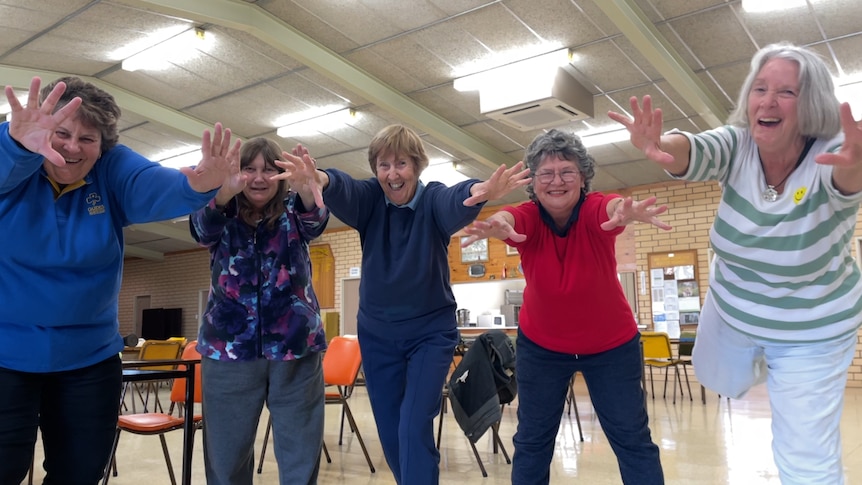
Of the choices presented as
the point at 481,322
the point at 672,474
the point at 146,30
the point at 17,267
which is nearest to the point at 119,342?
the point at 17,267

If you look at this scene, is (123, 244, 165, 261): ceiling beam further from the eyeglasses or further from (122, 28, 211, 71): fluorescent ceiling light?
the eyeglasses

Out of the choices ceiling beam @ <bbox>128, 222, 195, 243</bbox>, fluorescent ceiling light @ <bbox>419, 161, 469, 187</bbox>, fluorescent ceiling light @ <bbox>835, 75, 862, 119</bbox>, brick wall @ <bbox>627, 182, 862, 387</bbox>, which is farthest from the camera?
ceiling beam @ <bbox>128, 222, 195, 243</bbox>

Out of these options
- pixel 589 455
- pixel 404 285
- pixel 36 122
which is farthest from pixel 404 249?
pixel 589 455

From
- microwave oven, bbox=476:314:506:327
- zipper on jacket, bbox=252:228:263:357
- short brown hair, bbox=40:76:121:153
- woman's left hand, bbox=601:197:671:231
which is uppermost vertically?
short brown hair, bbox=40:76:121:153

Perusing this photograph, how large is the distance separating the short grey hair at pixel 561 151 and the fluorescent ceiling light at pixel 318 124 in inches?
216

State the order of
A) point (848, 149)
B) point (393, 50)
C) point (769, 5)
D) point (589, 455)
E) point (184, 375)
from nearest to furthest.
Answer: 1. point (848, 149)
2. point (184, 375)
3. point (589, 455)
4. point (769, 5)
5. point (393, 50)

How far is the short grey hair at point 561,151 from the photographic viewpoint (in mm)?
2162

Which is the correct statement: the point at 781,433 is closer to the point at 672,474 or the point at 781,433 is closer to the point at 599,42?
the point at 672,474

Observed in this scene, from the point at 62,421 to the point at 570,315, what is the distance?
1538 millimetres

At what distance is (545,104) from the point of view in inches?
242

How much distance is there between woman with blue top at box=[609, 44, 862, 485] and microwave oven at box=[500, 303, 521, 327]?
8.75 metres

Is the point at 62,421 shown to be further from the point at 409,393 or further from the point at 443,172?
the point at 443,172

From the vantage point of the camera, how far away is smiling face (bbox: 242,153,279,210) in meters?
2.06

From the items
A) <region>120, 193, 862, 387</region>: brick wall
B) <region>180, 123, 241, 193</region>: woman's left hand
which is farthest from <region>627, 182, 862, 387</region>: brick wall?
<region>180, 123, 241, 193</region>: woman's left hand
